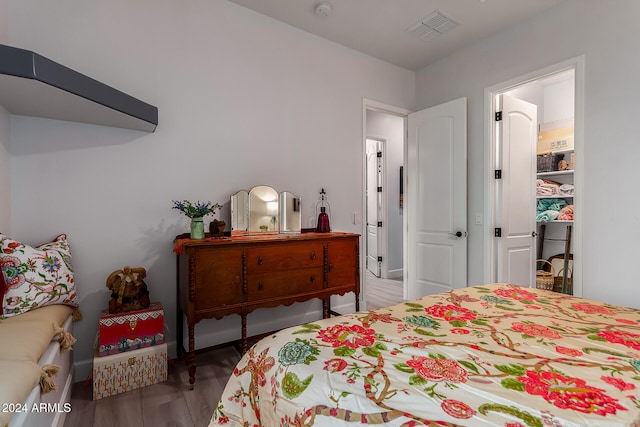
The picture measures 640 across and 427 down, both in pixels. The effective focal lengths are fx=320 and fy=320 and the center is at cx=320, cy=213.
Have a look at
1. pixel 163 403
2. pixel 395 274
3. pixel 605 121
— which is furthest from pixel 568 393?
pixel 395 274

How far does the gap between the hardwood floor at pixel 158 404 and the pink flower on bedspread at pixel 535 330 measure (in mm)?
1612

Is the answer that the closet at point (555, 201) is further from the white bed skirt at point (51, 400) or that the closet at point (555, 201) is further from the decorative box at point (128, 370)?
the white bed skirt at point (51, 400)

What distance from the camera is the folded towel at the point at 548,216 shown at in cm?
405

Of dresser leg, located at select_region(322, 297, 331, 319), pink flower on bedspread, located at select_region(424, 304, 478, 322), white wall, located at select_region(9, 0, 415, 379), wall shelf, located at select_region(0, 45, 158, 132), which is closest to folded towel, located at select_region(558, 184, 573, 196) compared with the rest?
white wall, located at select_region(9, 0, 415, 379)

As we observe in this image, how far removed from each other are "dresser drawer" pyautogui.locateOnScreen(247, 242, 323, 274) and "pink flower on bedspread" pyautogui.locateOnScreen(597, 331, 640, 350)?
5.97 feet

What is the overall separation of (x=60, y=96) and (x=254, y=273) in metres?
1.53

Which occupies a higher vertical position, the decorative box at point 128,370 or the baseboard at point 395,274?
the decorative box at point 128,370

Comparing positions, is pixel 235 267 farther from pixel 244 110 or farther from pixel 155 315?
pixel 244 110

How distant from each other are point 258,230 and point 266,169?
0.57 meters

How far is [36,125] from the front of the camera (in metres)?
2.03

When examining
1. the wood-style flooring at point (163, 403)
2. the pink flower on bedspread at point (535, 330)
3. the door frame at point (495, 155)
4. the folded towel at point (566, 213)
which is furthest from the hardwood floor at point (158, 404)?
the folded towel at point (566, 213)

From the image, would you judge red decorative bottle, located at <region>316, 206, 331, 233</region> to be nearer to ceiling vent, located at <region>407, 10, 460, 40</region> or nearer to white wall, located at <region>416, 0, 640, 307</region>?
ceiling vent, located at <region>407, 10, 460, 40</region>

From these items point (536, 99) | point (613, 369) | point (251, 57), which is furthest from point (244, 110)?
point (536, 99)

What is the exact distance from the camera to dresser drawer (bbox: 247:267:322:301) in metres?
2.36
